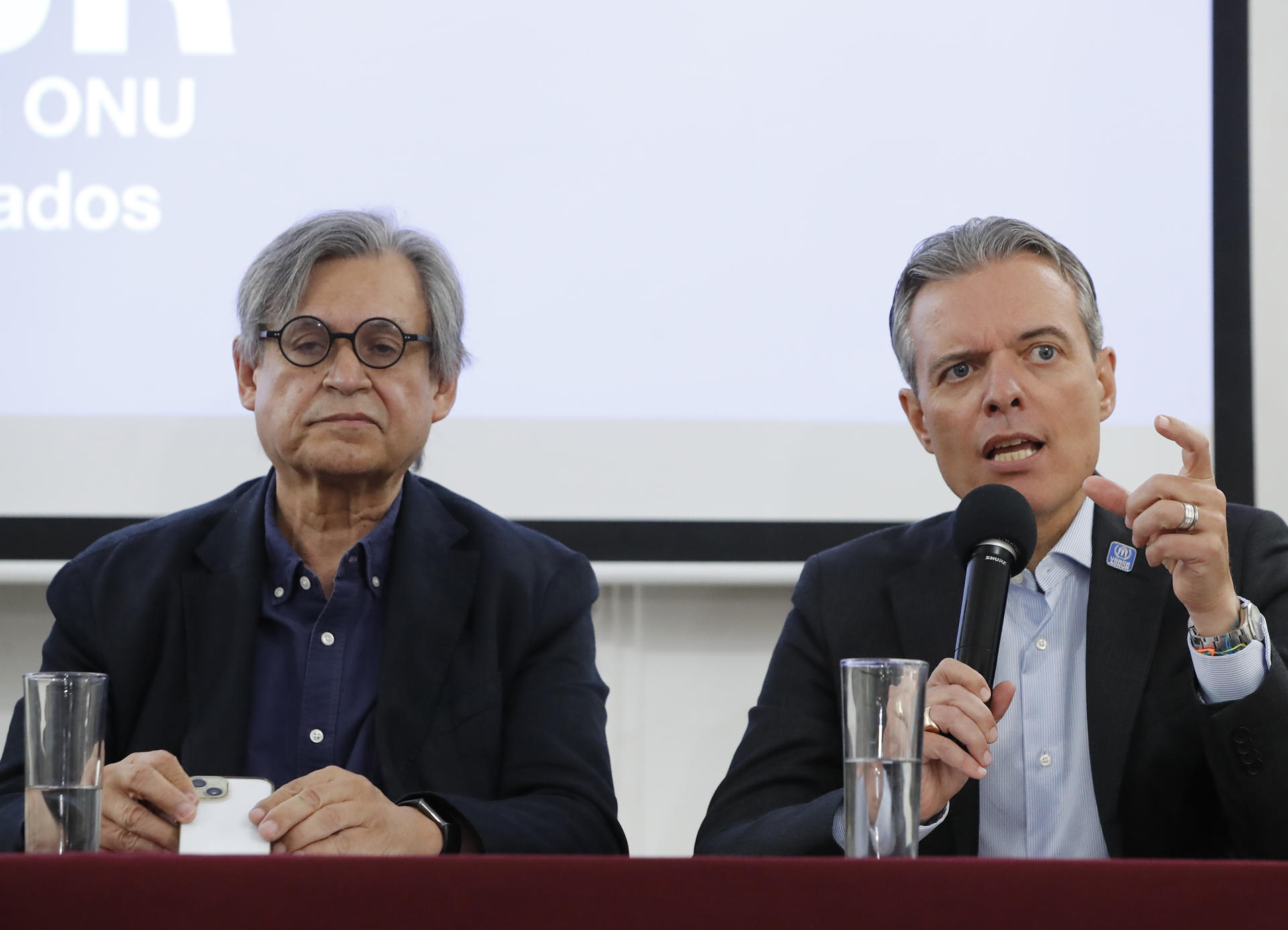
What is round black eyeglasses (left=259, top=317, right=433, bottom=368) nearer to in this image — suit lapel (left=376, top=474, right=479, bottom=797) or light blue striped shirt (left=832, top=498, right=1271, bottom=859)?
suit lapel (left=376, top=474, right=479, bottom=797)

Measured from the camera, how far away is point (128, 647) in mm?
1882

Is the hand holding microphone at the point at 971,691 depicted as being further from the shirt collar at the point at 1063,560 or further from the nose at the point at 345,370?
the nose at the point at 345,370

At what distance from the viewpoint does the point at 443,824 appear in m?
1.60

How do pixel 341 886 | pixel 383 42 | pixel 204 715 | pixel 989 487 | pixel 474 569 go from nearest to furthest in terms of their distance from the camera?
pixel 341 886, pixel 989 487, pixel 204 715, pixel 474 569, pixel 383 42

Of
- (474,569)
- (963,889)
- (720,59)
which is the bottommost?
(963,889)

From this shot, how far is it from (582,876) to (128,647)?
1238mm

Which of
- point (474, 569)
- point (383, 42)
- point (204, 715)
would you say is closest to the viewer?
point (204, 715)

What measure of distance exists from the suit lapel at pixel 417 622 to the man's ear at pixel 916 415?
69cm

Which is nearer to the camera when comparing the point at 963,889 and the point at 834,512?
the point at 963,889

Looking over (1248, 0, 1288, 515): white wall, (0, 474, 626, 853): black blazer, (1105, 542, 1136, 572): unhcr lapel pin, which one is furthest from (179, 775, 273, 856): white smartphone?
(1248, 0, 1288, 515): white wall

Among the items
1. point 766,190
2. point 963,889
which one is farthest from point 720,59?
point 963,889

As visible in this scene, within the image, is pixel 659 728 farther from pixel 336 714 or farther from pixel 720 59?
pixel 720 59

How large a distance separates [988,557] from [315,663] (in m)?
1.00

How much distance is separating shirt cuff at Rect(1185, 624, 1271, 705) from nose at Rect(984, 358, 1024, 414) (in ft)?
1.47
